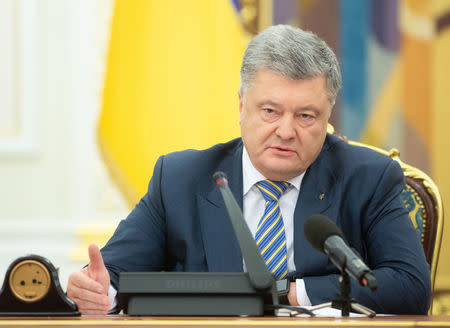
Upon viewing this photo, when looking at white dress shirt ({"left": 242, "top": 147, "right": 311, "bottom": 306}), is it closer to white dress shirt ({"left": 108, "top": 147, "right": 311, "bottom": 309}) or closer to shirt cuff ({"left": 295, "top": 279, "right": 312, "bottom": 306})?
white dress shirt ({"left": 108, "top": 147, "right": 311, "bottom": 309})

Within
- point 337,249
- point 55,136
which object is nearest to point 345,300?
point 337,249

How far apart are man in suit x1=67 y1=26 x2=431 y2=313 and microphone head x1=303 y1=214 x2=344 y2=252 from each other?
51 centimetres

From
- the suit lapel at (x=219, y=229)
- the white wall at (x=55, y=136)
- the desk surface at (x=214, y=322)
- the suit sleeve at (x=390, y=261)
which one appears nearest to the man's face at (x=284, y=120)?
the suit lapel at (x=219, y=229)

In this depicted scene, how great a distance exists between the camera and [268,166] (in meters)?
2.24

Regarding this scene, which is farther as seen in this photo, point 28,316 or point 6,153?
point 6,153

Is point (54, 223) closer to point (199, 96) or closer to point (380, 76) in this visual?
point (199, 96)

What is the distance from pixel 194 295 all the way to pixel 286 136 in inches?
29.2

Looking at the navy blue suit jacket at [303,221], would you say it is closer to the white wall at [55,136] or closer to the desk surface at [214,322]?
the desk surface at [214,322]

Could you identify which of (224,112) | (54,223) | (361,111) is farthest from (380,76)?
(54,223)

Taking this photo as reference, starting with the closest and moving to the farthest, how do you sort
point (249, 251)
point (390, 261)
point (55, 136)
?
point (249, 251)
point (390, 261)
point (55, 136)

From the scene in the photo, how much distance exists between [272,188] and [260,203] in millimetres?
63

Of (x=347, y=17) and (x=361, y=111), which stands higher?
(x=347, y=17)

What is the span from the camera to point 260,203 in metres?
2.33

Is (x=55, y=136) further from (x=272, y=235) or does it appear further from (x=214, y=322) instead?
(x=214, y=322)
